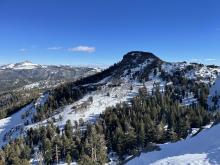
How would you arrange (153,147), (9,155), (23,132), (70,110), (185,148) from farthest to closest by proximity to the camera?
(70,110) < (23,132) < (9,155) < (153,147) < (185,148)

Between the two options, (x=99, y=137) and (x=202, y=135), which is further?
(x=99, y=137)

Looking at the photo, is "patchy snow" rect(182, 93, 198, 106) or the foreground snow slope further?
"patchy snow" rect(182, 93, 198, 106)

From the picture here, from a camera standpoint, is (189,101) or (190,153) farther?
(189,101)

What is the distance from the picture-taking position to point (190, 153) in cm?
4756

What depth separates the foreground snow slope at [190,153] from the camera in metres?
39.2

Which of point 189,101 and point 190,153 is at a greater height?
point 190,153

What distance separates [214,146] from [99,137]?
7955 cm

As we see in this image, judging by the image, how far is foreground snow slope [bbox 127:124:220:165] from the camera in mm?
39188

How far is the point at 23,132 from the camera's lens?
180m

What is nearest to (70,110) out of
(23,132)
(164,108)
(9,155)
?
(23,132)

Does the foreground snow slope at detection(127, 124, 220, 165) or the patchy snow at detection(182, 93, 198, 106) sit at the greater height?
the foreground snow slope at detection(127, 124, 220, 165)

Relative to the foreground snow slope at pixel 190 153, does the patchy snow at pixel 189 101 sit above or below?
below

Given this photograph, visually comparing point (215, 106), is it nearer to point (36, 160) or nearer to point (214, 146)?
point (36, 160)

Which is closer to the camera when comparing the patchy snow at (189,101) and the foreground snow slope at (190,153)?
the foreground snow slope at (190,153)
